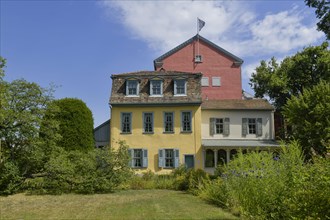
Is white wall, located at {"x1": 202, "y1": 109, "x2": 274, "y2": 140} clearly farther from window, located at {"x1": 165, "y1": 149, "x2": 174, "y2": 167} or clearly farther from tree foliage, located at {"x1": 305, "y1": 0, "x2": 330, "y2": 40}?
tree foliage, located at {"x1": 305, "y1": 0, "x2": 330, "y2": 40}

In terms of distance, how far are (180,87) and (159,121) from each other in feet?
11.1

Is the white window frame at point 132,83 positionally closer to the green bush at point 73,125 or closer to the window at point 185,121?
the window at point 185,121

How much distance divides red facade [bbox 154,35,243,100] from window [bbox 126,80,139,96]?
8.98 metres

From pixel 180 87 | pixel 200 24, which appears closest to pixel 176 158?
pixel 180 87

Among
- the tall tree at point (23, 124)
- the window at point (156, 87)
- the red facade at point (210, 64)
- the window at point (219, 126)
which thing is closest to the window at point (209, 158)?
the window at point (219, 126)

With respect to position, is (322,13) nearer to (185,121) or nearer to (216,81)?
(185,121)

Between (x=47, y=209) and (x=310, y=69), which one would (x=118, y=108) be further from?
(x=310, y=69)

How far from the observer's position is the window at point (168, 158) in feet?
90.0

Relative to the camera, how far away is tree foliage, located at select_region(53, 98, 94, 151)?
76.8 feet

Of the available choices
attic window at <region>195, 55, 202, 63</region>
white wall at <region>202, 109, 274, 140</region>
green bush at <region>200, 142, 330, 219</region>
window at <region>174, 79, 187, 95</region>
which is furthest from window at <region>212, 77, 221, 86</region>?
green bush at <region>200, 142, 330, 219</region>

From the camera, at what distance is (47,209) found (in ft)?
38.5

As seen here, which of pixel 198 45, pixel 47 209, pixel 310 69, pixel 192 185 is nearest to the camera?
pixel 47 209

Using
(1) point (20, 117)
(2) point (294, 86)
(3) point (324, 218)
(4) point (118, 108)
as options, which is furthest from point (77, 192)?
(2) point (294, 86)

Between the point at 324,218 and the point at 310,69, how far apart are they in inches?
1273
